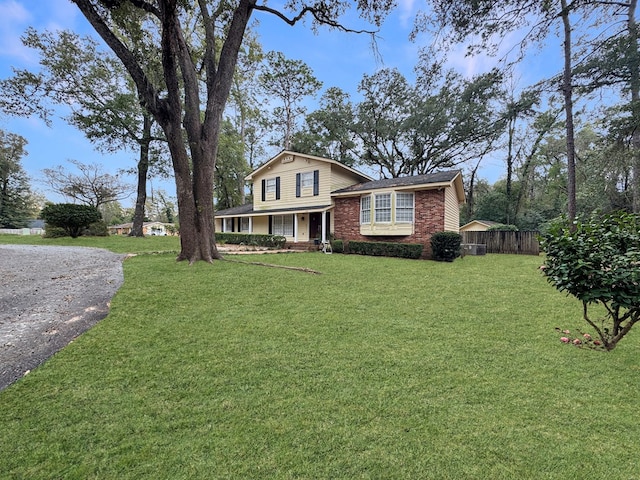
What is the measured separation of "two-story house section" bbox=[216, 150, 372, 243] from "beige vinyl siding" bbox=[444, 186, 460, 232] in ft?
19.5

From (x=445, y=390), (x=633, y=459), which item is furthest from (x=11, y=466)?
(x=633, y=459)

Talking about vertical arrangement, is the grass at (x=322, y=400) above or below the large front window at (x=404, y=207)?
below

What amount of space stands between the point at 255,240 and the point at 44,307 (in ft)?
44.0

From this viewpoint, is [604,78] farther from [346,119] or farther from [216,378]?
[346,119]

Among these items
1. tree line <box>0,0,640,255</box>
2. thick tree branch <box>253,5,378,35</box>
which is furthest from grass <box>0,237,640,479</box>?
thick tree branch <box>253,5,378,35</box>

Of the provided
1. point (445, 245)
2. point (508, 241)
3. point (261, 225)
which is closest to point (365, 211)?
point (445, 245)

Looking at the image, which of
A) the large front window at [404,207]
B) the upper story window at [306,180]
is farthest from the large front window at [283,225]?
the large front window at [404,207]

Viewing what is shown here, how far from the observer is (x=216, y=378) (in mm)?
2805

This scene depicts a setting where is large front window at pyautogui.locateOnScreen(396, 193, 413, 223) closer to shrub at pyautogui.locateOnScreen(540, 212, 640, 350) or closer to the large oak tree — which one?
the large oak tree

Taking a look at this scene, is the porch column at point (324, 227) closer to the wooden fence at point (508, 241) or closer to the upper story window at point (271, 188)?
the upper story window at point (271, 188)

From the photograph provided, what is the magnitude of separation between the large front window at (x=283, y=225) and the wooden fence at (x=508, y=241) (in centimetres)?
1192

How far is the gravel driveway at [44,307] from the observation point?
317 centimetres

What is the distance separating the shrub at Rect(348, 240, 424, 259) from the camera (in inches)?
507

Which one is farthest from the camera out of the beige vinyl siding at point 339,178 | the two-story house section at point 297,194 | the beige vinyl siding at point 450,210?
the beige vinyl siding at point 339,178
